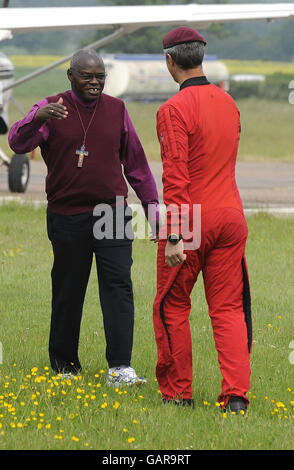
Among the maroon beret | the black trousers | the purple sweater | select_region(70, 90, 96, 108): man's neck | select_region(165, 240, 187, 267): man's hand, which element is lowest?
the black trousers

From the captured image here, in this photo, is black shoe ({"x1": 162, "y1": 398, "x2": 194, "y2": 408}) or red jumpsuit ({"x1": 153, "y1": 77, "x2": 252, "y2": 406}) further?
black shoe ({"x1": 162, "y1": 398, "x2": 194, "y2": 408})

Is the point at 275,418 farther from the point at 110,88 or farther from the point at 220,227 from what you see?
the point at 110,88

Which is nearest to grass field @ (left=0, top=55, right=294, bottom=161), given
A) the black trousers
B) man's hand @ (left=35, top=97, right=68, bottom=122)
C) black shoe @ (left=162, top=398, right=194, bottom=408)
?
the black trousers

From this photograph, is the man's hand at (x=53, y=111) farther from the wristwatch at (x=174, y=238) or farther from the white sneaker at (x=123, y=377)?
the white sneaker at (x=123, y=377)

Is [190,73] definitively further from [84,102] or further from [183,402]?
[183,402]

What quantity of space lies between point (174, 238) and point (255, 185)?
15551mm

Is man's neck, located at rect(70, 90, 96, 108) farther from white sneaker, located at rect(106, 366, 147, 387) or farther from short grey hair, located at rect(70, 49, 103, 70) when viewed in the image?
white sneaker, located at rect(106, 366, 147, 387)

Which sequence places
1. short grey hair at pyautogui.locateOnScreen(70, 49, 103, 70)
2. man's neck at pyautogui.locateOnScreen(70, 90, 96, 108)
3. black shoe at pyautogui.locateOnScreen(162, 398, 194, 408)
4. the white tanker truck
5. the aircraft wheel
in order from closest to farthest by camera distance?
black shoe at pyautogui.locateOnScreen(162, 398, 194, 408)
short grey hair at pyautogui.locateOnScreen(70, 49, 103, 70)
man's neck at pyautogui.locateOnScreen(70, 90, 96, 108)
the aircraft wheel
the white tanker truck

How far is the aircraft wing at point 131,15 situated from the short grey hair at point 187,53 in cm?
1054

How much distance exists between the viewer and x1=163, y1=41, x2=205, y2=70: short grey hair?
5.07 m

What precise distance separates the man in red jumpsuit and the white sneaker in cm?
58

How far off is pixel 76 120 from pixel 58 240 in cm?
71

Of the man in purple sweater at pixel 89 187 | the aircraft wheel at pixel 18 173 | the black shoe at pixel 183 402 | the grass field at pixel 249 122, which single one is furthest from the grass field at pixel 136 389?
the grass field at pixel 249 122
